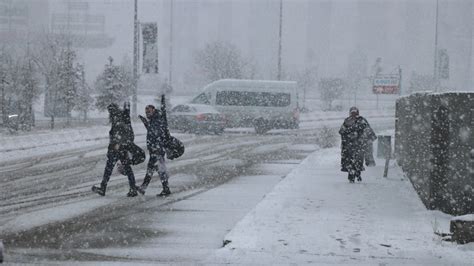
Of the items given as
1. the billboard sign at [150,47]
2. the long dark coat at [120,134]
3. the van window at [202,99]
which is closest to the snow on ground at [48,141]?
the billboard sign at [150,47]

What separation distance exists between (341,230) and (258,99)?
2473 centimetres

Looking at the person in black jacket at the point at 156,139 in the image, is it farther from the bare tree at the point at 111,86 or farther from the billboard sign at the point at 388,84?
the bare tree at the point at 111,86

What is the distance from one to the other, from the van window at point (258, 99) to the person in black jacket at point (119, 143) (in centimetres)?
2127

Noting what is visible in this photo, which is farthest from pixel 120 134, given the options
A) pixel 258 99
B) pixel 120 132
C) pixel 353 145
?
pixel 258 99

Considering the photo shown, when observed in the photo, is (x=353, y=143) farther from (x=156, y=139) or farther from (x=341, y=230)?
(x=341, y=230)

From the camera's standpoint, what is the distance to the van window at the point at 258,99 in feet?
108

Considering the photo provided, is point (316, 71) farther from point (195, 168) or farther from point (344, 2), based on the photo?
point (195, 168)

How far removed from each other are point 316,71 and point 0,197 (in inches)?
3034

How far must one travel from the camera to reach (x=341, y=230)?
28.0 ft

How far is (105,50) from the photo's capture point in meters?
101

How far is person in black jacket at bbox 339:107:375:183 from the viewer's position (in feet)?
44.8

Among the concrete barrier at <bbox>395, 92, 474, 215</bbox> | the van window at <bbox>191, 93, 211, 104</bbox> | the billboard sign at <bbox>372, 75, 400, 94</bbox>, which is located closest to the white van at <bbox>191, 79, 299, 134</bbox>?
the van window at <bbox>191, 93, 211, 104</bbox>

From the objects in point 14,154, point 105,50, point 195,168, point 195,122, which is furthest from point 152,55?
point 105,50

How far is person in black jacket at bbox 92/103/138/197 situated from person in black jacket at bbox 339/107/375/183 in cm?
429
